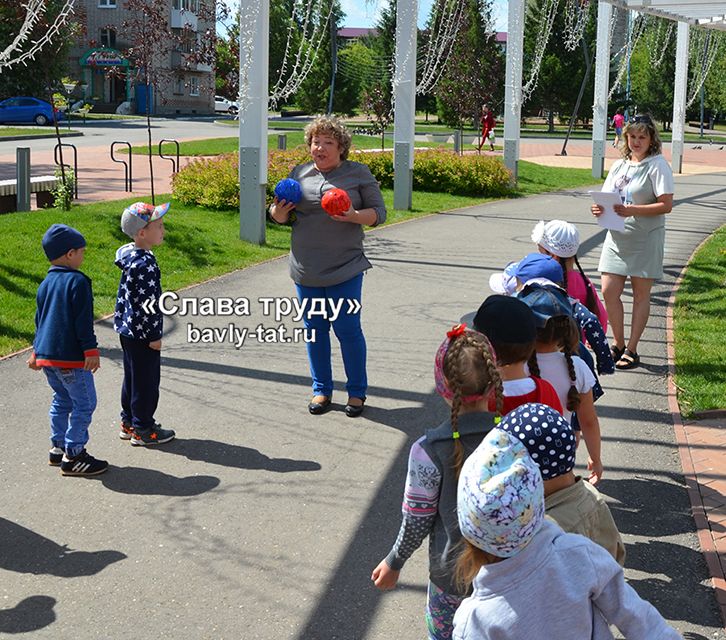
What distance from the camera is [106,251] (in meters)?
12.4

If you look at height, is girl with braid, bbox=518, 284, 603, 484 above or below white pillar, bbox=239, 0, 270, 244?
below

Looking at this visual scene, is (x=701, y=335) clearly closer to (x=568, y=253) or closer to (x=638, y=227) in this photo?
(x=638, y=227)

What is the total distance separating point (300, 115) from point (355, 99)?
8.91 m

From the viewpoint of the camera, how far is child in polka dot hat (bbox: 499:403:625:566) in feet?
10.1

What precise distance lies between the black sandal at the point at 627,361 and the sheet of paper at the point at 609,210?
3.53ft

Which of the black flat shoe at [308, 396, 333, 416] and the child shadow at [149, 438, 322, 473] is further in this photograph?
the black flat shoe at [308, 396, 333, 416]

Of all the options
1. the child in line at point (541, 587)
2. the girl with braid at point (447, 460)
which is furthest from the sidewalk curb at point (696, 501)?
the child in line at point (541, 587)

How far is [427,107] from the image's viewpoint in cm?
7288

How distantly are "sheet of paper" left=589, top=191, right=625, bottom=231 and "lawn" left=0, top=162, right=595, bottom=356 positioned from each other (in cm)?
470

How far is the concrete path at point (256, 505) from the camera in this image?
4352 mm

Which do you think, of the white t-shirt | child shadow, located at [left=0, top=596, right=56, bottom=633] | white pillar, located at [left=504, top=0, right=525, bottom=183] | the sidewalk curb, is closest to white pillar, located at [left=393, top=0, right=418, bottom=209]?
white pillar, located at [left=504, top=0, right=525, bottom=183]

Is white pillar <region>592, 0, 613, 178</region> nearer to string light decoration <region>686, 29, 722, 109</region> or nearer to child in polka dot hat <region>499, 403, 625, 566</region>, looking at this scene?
string light decoration <region>686, 29, 722, 109</region>

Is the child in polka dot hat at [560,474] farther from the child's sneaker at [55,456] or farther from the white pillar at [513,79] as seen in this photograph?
the white pillar at [513,79]

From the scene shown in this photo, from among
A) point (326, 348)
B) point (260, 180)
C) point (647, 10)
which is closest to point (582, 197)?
point (647, 10)
